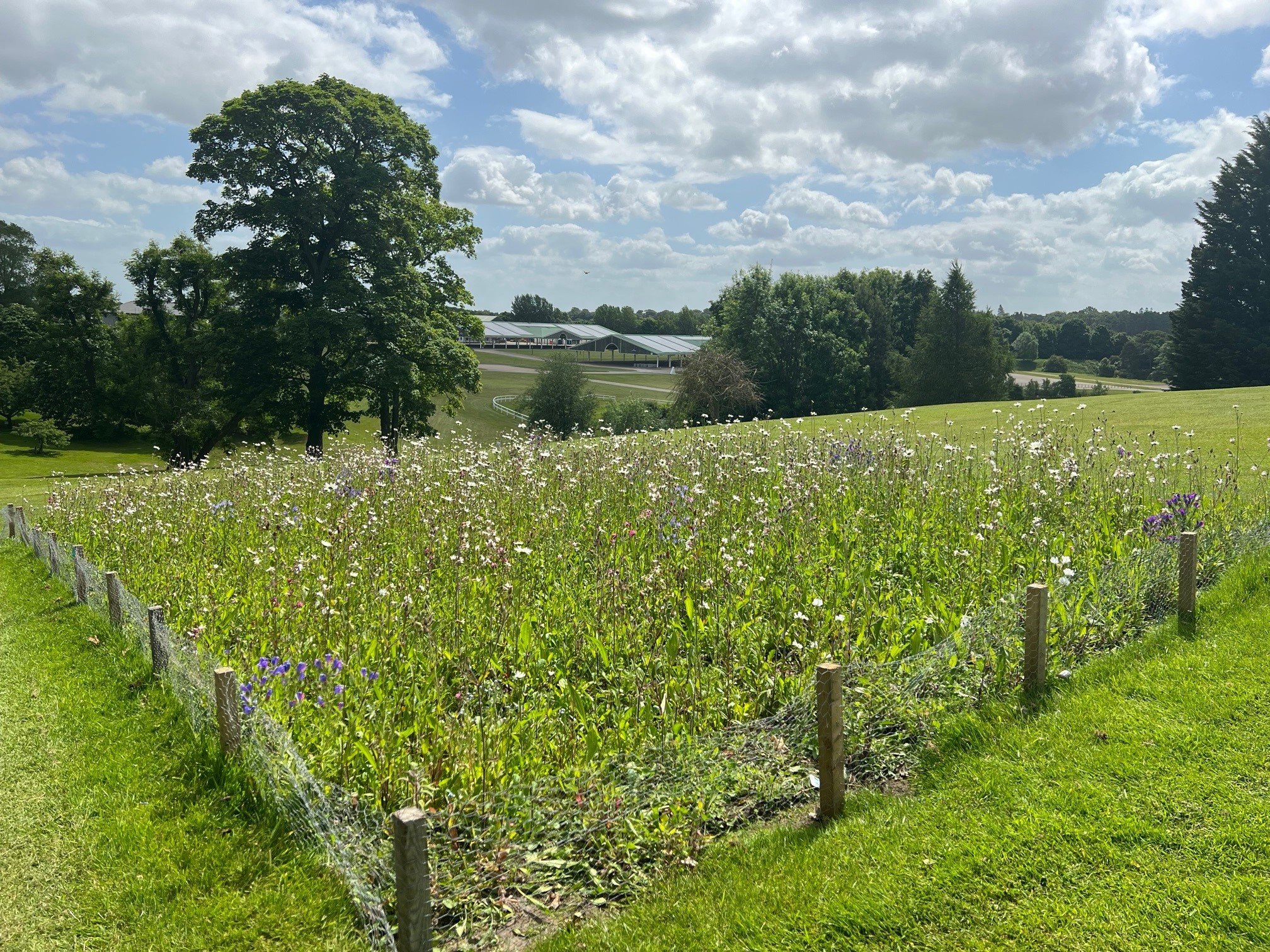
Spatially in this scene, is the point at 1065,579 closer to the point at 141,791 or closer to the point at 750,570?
the point at 750,570

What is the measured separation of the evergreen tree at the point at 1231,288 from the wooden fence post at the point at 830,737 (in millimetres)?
47922

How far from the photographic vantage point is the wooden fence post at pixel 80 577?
930 centimetres

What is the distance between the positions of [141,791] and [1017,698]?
541 centimetres

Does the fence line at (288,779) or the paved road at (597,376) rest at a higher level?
the paved road at (597,376)

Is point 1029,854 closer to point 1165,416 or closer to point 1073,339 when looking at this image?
Result: point 1165,416

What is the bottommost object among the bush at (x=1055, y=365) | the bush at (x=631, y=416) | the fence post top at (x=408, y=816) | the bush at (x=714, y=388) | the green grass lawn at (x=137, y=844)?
the green grass lawn at (x=137, y=844)

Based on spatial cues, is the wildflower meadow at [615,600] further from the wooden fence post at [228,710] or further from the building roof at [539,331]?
the building roof at [539,331]

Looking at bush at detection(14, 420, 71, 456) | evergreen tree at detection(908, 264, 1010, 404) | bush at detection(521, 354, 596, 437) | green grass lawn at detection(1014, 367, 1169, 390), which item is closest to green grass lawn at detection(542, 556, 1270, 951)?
bush at detection(521, 354, 596, 437)

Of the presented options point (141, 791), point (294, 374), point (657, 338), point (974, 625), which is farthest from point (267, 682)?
point (657, 338)

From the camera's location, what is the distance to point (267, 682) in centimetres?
543

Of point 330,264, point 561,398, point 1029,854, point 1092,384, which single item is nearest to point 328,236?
point 330,264

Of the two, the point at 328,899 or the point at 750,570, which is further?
the point at 750,570

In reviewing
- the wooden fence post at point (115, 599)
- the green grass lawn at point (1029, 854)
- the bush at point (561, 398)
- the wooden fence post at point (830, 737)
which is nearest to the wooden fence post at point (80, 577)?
the wooden fence post at point (115, 599)

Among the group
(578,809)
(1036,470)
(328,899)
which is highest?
(1036,470)
